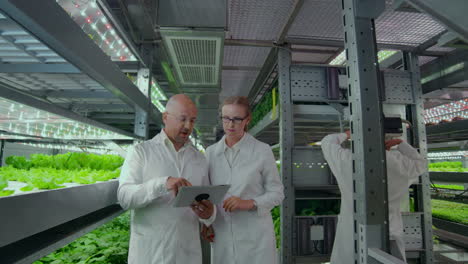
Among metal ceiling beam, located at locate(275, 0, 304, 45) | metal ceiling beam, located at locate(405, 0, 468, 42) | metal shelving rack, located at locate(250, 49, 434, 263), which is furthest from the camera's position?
metal shelving rack, located at locate(250, 49, 434, 263)

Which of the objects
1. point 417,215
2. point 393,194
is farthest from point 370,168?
point 417,215

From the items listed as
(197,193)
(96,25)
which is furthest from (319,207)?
(96,25)

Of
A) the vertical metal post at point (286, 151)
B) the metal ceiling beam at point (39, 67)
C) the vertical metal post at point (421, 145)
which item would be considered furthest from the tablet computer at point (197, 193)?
the vertical metal post at point (421, 145)

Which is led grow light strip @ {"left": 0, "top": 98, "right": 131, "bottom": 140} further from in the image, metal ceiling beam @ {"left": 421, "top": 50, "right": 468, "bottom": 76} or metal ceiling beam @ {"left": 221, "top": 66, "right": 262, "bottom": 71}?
metal ceiling beam @ {"left": 421, "top": 50, "right": 468, "bottom": 76}

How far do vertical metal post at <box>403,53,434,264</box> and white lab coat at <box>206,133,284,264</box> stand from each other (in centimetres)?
183

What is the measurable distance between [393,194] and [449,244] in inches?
123

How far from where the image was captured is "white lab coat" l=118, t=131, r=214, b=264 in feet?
4.54

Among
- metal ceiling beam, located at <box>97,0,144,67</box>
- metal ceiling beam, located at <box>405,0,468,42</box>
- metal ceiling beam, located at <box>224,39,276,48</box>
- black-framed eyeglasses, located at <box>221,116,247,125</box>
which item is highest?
metal ceiling beam, located at <box>224,39,276,48</box>

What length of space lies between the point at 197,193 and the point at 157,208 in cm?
35

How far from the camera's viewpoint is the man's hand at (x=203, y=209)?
1.48 meters

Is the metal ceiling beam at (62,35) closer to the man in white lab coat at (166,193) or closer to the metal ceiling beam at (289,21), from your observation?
the man in white lab coat at (166,193)

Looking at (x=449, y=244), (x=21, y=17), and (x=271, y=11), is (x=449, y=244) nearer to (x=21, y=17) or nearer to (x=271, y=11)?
(x=271, y=11)

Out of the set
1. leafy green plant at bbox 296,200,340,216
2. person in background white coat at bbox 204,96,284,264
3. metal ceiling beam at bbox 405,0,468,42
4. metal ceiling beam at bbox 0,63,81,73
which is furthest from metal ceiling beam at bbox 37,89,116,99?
leafy green plant at bbox 296,200,340,216

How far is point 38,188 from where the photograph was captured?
104 cm
